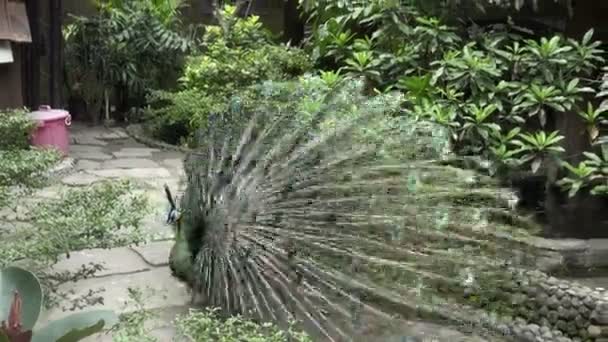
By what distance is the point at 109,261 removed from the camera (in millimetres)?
3641

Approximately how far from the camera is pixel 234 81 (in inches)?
241

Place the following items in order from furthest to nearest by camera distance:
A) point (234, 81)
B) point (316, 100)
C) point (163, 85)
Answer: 1. point (163, 85)
2. point (234, 81)
3. point (316, 100)

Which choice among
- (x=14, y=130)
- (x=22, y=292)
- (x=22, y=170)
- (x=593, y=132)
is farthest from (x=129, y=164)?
(x=22, y=292)

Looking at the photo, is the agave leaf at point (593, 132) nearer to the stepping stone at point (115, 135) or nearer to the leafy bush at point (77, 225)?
the leafy bush at point (77, 225)

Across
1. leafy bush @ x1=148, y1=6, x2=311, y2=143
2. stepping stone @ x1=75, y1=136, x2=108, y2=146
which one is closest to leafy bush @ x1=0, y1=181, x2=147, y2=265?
leafy bush @ x1=148, y1=6, x2=311, y2=143

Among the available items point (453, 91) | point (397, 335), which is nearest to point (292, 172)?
point (397, 335)

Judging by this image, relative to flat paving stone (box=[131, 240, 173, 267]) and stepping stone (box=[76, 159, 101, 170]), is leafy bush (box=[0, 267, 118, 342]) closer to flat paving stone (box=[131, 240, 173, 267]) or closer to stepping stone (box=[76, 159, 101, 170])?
flat paving stone (box=[131, 240, 173, 267])

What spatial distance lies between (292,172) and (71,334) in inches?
55.8

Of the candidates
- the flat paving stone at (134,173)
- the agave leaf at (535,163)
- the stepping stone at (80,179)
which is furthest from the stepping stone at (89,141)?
the agave leaf at (535,163)

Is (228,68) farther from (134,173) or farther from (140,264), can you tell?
(140,264)

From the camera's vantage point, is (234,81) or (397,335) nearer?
(397,335)

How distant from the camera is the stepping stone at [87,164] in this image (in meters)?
5.89

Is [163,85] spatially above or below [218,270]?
above

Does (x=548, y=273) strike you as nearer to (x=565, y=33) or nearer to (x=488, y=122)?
(x=488, y=122)
